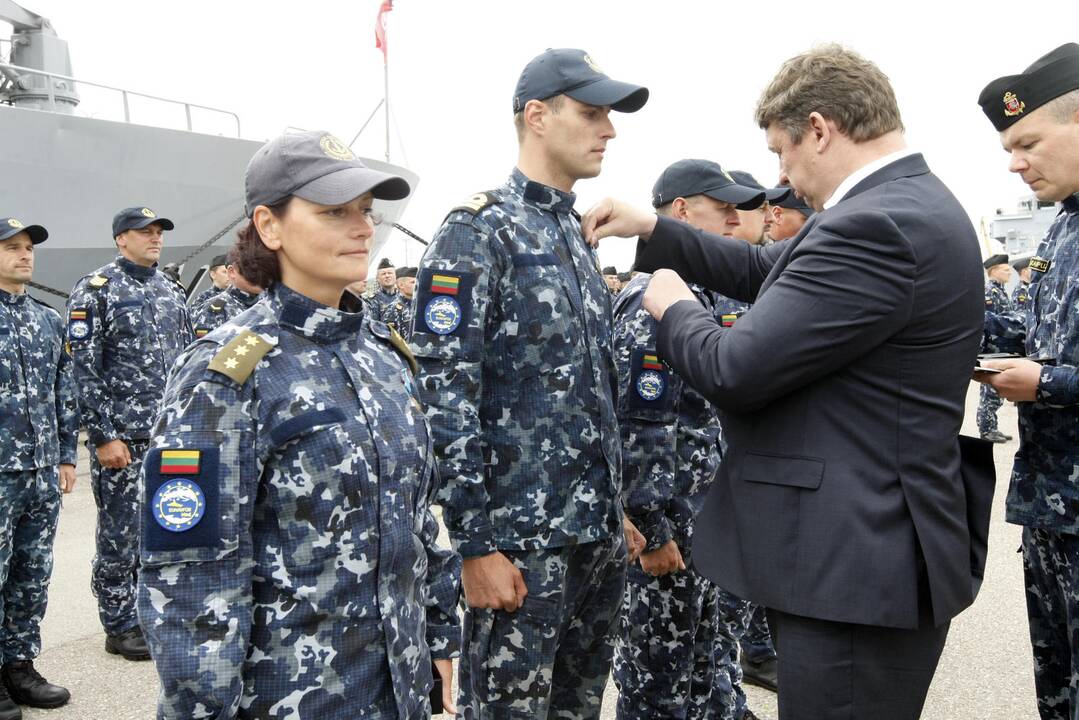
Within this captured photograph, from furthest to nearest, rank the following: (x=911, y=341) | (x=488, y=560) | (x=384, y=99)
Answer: (x=384, y=99) < (x=488, y=560) < (x=911, y=341)

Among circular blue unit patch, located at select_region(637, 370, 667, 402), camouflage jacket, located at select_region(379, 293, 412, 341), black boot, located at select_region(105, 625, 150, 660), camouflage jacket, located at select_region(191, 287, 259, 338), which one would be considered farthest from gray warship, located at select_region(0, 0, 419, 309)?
circular blue unit patch, located at select_region(637, 370, 667, 402)

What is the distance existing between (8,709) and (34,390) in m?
1.56

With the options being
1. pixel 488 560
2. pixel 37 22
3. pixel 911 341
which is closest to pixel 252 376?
pixel 488 560

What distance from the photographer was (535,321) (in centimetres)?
227

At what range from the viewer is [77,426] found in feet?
15.0

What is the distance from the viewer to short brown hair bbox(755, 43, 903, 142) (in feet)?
5.92

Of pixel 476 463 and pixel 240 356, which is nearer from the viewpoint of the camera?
pixel 240 356

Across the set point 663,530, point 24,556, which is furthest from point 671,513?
point 24,556

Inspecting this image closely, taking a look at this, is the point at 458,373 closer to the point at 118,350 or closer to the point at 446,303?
the point at 446,303

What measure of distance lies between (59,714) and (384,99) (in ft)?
47.8

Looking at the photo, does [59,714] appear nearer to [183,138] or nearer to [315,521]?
[315,521]

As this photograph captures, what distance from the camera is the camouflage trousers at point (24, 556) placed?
153 inches

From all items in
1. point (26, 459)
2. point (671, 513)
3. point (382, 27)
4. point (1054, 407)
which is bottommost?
point (671, 513)

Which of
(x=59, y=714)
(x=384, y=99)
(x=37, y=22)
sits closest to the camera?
(x=59, y=714)
